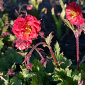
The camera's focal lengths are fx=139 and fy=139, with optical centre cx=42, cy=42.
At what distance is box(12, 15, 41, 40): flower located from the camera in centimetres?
118

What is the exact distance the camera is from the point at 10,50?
200 centimetres

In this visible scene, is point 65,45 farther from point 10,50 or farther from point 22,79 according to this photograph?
point 22,79

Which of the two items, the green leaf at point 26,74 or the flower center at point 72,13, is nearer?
the flower center at point 72,13

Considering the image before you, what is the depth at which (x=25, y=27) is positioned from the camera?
47.0 inches

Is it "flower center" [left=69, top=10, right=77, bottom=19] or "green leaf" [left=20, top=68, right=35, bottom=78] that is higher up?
"flower center" [left=69, top=10, right=77, bottom=19]

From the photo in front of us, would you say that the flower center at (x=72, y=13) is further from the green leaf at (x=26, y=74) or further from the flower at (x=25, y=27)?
the green leaf at (x=26, y=74)

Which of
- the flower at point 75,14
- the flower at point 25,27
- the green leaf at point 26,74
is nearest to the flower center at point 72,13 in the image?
the flower at point 75,14

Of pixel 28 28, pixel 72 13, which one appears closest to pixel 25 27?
pixel 28 28

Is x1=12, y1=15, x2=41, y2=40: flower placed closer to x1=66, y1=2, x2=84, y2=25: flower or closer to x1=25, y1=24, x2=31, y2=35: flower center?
x1=25, y1=24, x2=31, y2=35: flower center

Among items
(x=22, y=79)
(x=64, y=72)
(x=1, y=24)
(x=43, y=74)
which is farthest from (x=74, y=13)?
(x=1, y=24)

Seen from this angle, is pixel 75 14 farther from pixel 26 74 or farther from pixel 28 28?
pixel 26 74

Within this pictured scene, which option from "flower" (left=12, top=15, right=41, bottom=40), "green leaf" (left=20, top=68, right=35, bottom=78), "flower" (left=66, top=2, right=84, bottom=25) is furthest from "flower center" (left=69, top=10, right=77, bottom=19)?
"green leaf" (left=20, top=68, right=35, bottom=78)

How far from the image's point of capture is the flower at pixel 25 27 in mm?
1181

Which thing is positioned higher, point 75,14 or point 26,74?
point 75,14
